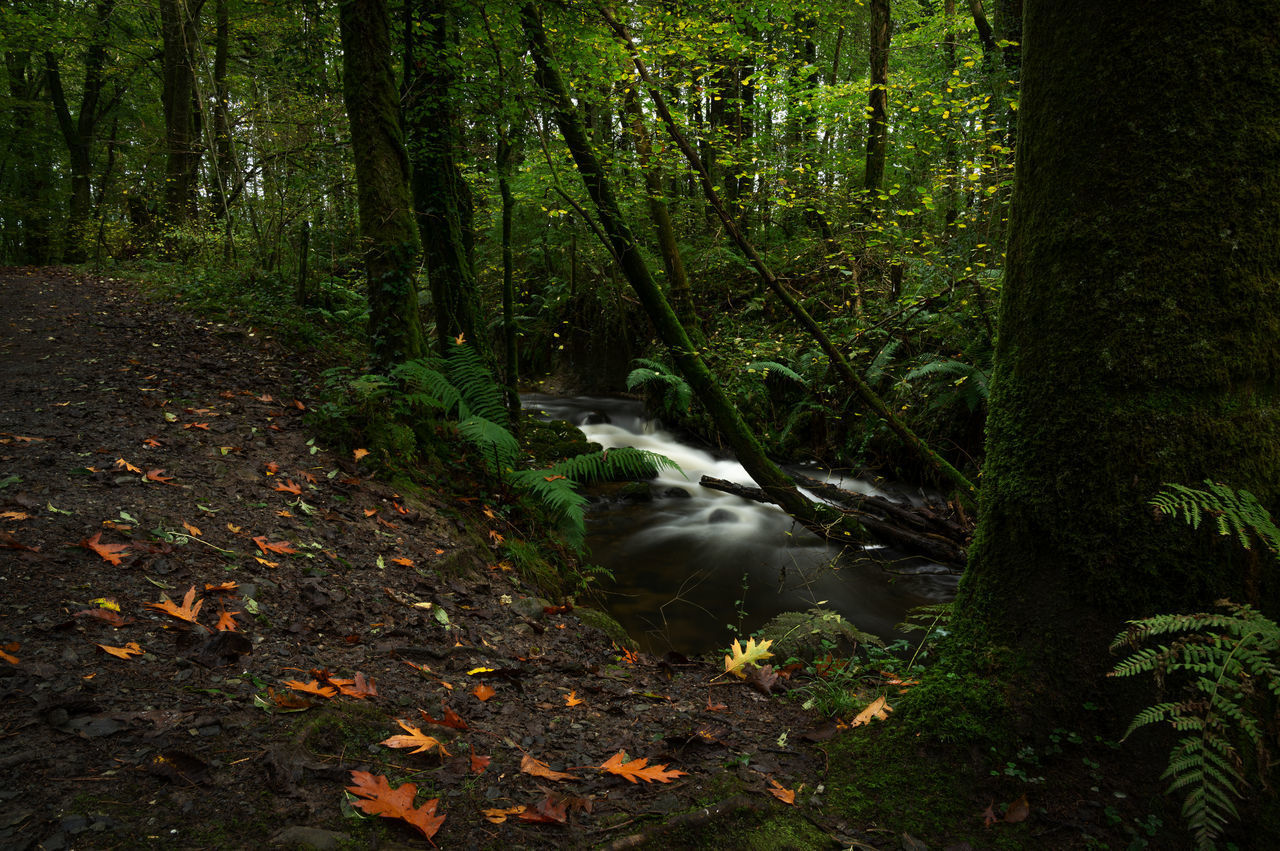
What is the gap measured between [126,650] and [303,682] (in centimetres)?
58

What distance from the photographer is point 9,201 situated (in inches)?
761

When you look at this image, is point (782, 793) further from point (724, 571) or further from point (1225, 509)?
point (724, 571)

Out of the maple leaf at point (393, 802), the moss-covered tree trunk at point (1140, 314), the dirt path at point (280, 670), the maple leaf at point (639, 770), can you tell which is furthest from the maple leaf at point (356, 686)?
the moss-covered tree trunk at point (1140, 314)

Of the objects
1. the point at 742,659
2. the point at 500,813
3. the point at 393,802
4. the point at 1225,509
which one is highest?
the point at 1225,509

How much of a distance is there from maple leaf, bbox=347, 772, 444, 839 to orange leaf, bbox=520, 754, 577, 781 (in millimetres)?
375

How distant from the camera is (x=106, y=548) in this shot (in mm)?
2748

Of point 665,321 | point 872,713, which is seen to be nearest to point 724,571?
point 665,321

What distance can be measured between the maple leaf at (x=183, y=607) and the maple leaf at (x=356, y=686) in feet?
2.07

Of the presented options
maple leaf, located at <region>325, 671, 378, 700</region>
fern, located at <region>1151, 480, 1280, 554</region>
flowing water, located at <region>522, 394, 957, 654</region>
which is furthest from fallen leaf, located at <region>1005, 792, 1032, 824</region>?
flowing water, located at <region>522, 394, 957, 654</region>

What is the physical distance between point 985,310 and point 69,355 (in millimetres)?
9851

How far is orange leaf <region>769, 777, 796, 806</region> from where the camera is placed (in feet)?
6.67

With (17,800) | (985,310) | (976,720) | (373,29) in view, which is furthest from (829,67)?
(17,800)

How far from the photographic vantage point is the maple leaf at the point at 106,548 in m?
2.71

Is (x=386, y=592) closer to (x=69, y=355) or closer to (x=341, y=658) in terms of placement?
(x=341, y=658)
